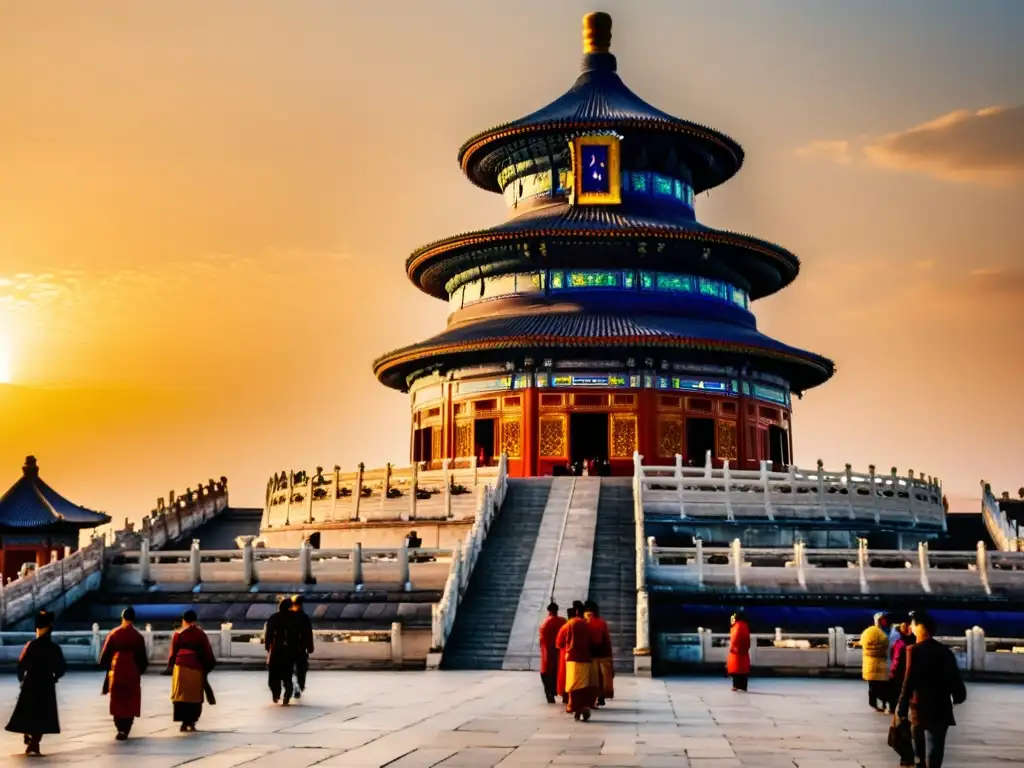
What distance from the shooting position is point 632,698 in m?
19.8

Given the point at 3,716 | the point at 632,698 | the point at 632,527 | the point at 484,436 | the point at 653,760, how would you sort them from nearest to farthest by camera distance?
the point at 653,760 → the point at 3,716 → the point at 632,698 → the point at 632,527 → the point at 484,436

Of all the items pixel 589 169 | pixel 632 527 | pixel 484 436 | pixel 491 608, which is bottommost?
pixel 491 608

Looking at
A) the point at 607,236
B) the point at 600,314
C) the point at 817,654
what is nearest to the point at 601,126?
the point at 607,236

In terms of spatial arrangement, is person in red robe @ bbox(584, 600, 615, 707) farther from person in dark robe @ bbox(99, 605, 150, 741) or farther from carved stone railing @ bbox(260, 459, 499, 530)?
carved stone railing @ bbox(260, 459, 499, 530)

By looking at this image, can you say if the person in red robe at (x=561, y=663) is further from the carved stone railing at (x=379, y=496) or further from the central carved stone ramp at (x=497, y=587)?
the carved stone railing at (x=379, y=496)

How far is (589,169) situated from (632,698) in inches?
1329

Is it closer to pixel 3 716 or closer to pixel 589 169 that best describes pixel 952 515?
pixel 589 169

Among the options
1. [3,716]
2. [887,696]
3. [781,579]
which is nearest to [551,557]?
[781,579]

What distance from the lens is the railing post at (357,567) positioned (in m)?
28.6

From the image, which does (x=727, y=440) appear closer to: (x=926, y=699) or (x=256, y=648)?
(x=256, y=648)

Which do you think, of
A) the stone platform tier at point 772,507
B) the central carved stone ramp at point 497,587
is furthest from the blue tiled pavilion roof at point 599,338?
the central carved stone ramp at point 497,587

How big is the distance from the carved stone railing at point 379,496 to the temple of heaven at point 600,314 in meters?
6.62

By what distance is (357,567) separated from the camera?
2873 centimetres

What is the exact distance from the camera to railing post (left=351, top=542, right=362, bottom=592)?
2856cm
